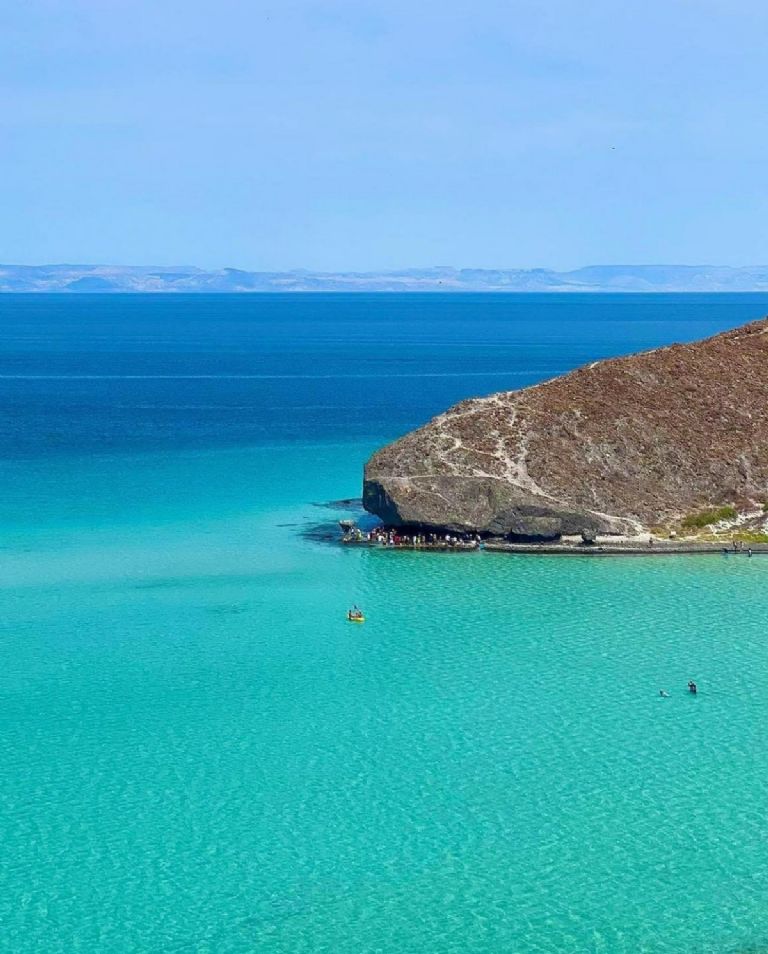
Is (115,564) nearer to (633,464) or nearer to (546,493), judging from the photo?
(546,493)

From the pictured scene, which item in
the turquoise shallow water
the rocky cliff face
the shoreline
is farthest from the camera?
the rocky cliff face

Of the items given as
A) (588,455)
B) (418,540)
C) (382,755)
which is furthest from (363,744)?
(588,455)

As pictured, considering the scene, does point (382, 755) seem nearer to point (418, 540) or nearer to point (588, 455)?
point (418, 540)

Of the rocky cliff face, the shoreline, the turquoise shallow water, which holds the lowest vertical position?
the turquoise shallow water

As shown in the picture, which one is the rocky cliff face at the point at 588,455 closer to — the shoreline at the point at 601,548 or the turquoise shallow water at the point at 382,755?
the shoreline at the point at 601,548

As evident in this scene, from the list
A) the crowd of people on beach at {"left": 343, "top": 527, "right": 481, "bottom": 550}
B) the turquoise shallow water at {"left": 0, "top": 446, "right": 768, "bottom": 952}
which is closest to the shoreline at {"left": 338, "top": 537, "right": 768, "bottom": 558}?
the crowd of people on beach at {"left": 343, "top": 527, "right": 481, "bottom": 550}

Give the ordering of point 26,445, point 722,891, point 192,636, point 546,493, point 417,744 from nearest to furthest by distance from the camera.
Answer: point 722,891, point 417,744, point 192,636, point 546,493, point 26,445

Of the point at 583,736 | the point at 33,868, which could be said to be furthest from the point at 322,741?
the point at 33,868

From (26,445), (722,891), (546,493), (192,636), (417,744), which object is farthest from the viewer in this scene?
(26,445)

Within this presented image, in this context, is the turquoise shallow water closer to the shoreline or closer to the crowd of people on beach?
the shoreline
